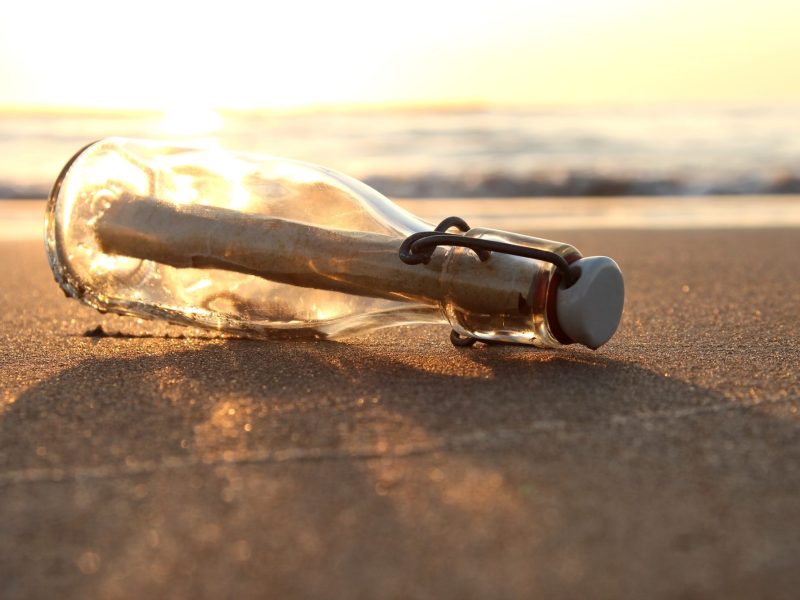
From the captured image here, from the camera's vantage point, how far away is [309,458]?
923 millimetres

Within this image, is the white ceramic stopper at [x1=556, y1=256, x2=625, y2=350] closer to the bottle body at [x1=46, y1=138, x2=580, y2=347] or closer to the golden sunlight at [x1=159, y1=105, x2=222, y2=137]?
the bottle body at [x1=46, y1=138, x2=580, y2=347]

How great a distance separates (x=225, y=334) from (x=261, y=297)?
0.14 metres

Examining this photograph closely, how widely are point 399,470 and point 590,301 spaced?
1.36ft

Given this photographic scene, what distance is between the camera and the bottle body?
1233 mm

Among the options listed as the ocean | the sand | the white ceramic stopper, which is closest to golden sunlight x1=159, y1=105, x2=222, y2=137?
the ocean

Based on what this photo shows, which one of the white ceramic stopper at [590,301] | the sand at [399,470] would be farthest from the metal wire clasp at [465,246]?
the sand at [399,470]

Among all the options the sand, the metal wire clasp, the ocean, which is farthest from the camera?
the ocean

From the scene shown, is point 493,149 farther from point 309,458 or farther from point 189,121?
point 189,121

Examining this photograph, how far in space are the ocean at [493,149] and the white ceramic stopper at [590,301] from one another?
6.73 meters

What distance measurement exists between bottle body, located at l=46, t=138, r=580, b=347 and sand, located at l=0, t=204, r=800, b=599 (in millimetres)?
69

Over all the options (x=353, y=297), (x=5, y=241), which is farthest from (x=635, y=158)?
(x=353, y=297)

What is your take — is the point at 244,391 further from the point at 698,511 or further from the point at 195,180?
the point at 698,511

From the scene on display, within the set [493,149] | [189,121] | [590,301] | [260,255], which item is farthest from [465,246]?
[189,121]

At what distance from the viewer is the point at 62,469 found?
0.90m
